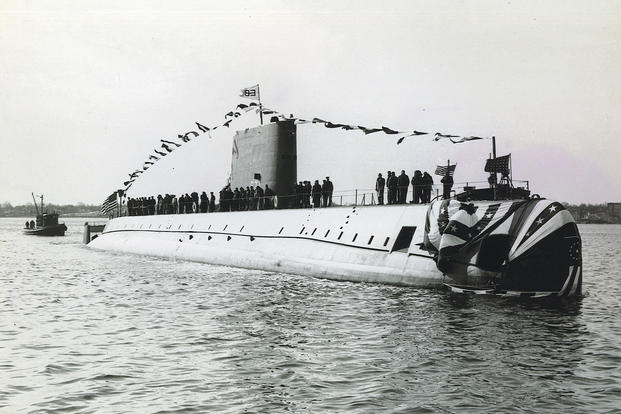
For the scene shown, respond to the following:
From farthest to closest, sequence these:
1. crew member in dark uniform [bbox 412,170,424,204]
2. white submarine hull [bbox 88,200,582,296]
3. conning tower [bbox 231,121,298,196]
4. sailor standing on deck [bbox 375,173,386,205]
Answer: conning tower [bbox 231,121,298,196] < sailor standing on deck [bbox 375,173,386,205] < crew member in dark uniform [bbox 412,170,424,204] < white submarine hull [bbox 88,200,582,296]

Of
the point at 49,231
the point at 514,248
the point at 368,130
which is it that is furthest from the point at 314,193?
the point at 49,231

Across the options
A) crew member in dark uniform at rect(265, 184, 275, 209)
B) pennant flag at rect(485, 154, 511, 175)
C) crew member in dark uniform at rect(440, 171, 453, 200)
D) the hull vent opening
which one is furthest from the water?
crew member in dark uniform at rect(265, 184, 275, 209)

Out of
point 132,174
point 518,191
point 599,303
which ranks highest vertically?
point 132,174

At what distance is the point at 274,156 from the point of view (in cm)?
2700

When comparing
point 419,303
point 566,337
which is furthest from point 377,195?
point 566,337

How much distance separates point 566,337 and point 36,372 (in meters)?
9.40

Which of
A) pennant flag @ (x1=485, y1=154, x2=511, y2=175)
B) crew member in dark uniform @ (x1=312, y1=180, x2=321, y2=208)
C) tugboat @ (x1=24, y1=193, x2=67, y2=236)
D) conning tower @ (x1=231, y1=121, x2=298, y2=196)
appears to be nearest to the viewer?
pennant flag @ (x1=485, y1=154, x2=511, y2=175)

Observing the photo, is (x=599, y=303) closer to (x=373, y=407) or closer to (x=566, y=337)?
(x=566, y=337)

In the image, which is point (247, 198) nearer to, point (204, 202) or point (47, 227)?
point (204, 202)

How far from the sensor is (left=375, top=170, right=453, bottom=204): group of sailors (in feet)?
67.2

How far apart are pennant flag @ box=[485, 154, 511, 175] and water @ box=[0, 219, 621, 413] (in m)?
3.73

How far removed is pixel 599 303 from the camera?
17312mm

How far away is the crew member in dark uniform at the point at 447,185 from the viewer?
18.2 metres

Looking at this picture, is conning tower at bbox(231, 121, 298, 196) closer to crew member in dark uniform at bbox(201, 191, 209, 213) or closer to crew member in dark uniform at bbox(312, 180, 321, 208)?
crew member in dark uniform at bbox(312, 180, 321, 208)
